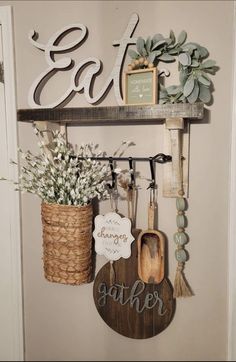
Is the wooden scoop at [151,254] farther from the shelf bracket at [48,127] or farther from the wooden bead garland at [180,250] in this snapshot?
the shelf bracket at [48,127]

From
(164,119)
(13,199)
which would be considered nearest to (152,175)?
(164,119)

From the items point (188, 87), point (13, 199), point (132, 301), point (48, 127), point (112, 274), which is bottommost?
point (132, 301)

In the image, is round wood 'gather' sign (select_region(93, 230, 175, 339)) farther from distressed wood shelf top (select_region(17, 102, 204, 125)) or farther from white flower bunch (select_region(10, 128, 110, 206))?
distressed wood shelf top (select_region(17, 102, 204, 125))

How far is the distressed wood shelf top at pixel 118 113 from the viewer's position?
93 centimetres

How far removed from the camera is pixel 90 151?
45.9 inches

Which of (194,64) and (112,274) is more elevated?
(194,64)

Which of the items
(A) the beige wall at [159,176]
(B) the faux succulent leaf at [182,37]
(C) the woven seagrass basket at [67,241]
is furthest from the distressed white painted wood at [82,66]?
(C) the woven seagrass basket at [67,241]

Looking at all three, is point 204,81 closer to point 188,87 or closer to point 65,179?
point 188,87

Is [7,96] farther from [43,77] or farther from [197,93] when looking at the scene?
[197,93]

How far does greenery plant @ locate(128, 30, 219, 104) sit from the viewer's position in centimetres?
98

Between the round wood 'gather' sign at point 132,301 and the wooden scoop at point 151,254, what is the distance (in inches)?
1.2

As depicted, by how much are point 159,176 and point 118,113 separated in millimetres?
294

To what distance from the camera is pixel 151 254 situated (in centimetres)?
112

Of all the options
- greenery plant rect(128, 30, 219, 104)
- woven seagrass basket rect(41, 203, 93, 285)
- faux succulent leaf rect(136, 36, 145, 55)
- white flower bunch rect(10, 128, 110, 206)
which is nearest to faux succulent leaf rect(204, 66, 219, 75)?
greenery plant rect(128, 30, 219, 104)
